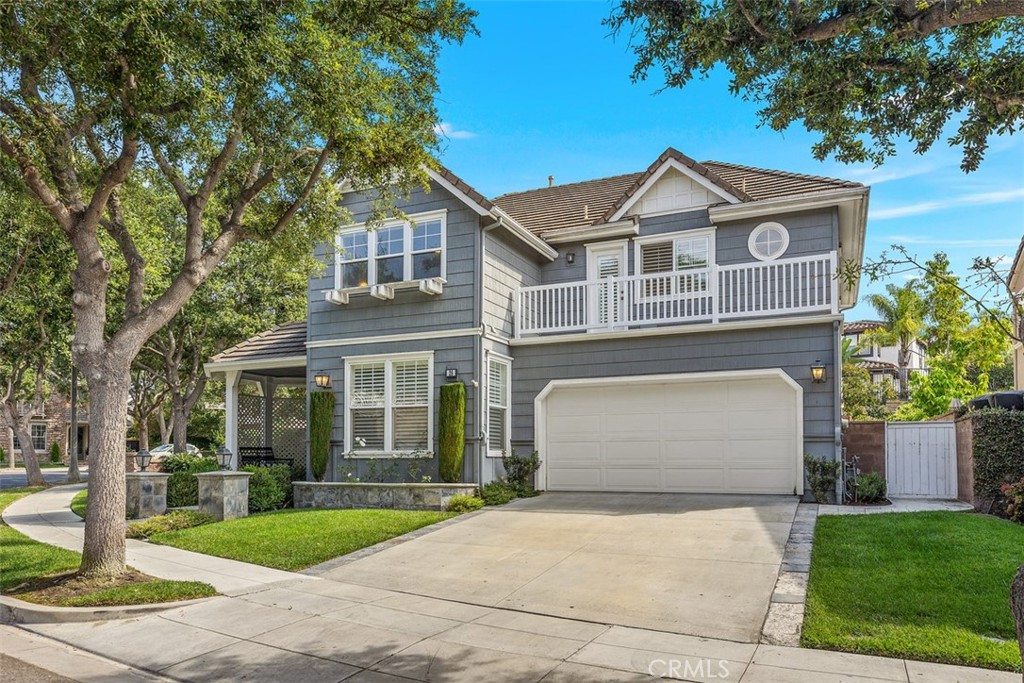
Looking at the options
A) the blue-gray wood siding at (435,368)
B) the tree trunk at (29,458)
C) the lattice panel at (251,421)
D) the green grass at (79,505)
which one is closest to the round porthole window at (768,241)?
the blue-gray wood siding at (435,368)

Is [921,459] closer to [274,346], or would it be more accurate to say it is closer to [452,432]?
[452,432]

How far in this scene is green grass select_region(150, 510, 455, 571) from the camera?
9328 mm

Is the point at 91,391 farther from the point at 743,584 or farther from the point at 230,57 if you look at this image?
the point at 743,584

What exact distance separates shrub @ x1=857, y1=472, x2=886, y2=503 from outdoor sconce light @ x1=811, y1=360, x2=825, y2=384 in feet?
5.58

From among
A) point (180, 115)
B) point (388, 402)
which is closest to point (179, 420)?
point (388, 402)

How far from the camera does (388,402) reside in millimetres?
14188

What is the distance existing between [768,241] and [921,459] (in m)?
4.82

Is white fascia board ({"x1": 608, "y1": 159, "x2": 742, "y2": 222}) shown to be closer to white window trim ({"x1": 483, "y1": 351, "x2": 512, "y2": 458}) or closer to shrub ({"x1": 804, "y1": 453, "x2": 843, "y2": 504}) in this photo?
white window trim ({"x1": 483, "y1": 351, "x2": 512, "y2": 458})

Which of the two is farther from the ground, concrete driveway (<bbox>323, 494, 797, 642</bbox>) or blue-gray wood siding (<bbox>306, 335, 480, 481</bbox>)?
blue-gray wood siding (<bbox>306, 335, 480, 481</bbox>)

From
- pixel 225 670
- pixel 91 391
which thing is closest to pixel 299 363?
pixel 91 391

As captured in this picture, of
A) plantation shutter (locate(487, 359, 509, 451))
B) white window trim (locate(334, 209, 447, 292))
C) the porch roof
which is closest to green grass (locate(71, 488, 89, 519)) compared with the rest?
the porch roof

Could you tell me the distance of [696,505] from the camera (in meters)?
11.7

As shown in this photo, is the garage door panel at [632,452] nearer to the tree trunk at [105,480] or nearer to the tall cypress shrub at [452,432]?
the tall cypress shrub at [452,432]

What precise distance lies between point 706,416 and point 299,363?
8.73 m
